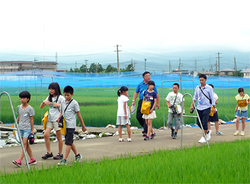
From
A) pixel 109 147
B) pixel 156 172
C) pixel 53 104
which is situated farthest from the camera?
pixel 109 147

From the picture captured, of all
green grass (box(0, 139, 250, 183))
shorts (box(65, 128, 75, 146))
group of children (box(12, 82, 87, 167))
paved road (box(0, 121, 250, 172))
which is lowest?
paved road (box(0, 121, 250, 172))

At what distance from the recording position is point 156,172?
530cm

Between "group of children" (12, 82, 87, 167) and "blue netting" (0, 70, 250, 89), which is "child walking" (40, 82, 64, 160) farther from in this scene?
"blue netting" (0, 70, 250, 89)

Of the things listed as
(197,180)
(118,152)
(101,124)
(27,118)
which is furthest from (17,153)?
(101,124)

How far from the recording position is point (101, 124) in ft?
45.6

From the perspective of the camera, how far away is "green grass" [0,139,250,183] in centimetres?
490

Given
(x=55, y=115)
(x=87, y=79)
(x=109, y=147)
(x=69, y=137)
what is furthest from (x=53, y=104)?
(x=87, y=79)

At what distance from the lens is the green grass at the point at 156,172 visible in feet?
16.1

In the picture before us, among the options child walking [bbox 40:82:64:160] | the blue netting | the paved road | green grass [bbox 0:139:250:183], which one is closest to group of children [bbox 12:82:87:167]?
child walking [bbox 40:82:64:160]

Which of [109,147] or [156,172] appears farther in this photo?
[109,147]

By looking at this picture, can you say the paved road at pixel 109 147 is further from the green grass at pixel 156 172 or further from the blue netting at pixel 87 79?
the blue netting at pixel 87 79

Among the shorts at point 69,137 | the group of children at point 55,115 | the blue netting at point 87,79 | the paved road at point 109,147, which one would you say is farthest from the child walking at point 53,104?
the blue netting at point 87,79

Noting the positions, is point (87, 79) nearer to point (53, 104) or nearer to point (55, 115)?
point (55, 115)

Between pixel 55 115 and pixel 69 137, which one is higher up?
pixel 55 115
